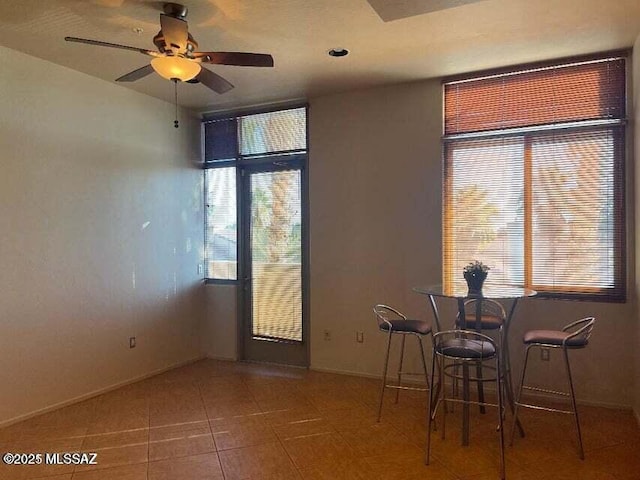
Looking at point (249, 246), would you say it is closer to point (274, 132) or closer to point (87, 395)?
point (274, 132)

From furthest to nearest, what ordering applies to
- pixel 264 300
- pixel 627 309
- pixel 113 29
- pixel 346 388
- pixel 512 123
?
1. pixel 264 300
2. pixel 346 388
3. pixel 512 123
4. pixel 627 309
5. pixel 113 29

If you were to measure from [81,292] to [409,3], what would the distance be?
10.9 feet

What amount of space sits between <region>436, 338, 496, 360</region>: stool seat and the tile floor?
2.09 ft

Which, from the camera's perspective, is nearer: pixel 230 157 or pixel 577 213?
pixel 577 213

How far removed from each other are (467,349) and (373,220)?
6.38ft

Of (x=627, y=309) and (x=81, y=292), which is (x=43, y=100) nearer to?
(x=81, y=292)

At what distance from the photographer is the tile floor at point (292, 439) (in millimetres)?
2898

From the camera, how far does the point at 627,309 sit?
3799 millimetres

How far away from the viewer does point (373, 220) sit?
4699 mm

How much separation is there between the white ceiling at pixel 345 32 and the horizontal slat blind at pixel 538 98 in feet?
0.59

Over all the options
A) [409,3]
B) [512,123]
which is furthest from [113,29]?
[512,123]

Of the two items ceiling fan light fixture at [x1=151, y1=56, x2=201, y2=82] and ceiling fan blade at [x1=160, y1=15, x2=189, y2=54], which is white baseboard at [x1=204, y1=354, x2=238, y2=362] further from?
ceiling fan blade at [x1=160, y1=15, x2=189, y2=54]

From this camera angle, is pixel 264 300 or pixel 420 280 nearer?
pixel 420 280

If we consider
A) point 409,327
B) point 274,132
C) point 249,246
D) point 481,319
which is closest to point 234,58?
point 409,327
